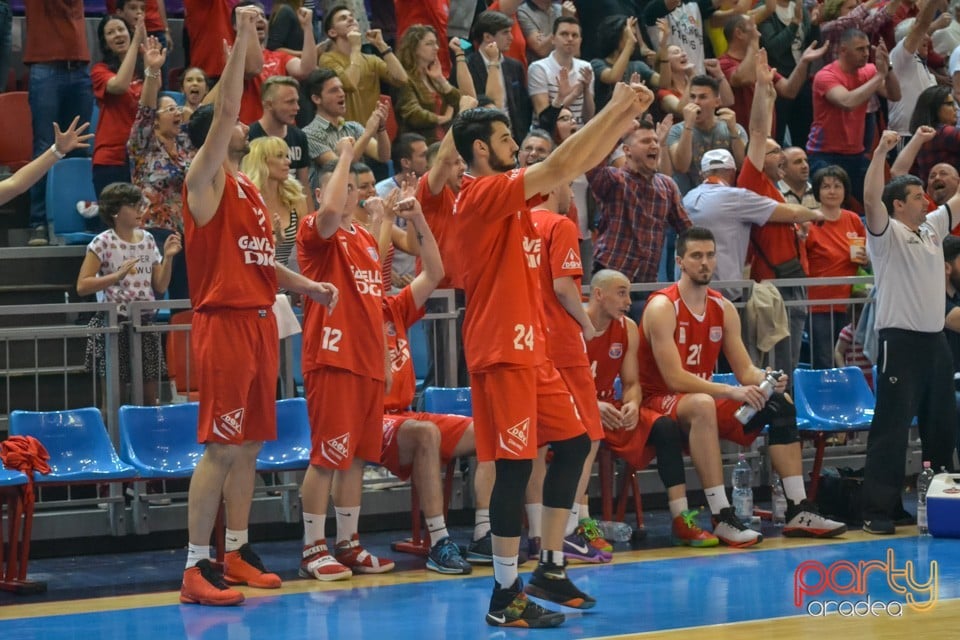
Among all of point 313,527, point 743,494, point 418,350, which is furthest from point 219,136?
point 743,494

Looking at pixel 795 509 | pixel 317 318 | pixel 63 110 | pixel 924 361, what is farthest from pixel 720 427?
pixel 63 110

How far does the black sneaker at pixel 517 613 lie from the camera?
672 centimetres

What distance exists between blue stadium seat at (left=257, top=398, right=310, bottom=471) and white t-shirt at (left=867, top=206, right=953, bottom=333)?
3.77m

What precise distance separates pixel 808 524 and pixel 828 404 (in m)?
1.45

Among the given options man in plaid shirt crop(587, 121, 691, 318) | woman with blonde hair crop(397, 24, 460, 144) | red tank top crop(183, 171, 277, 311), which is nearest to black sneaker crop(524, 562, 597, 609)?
red tank top crop(183, 171, 277, 311)

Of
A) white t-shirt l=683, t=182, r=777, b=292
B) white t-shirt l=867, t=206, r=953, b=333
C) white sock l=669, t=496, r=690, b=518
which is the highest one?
white t-shirt l=683, t=182, r=777, b=292

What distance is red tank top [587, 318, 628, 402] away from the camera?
31.0ft

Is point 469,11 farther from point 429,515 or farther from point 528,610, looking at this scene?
point 528,610

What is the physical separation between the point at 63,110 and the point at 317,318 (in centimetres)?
427

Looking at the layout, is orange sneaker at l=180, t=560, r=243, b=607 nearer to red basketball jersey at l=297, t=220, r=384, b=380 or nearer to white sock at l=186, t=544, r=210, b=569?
white sock at l=186, t=544, r=210, b=569

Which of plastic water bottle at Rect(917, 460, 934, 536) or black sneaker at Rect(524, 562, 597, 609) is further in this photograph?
plastic water bottle at Rect(917, 460, 934, 536)

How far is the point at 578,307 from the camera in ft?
27.1

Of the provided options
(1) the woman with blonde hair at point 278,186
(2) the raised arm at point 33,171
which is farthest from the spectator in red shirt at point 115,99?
(2) the raised arm at point 33,171

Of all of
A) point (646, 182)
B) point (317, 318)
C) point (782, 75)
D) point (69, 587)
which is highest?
point (782, 75)
